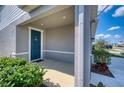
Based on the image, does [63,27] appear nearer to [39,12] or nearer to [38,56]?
[38,56]

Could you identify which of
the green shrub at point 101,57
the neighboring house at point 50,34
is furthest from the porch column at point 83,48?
the green shrub at point 101,57

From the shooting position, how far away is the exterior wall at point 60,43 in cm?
800

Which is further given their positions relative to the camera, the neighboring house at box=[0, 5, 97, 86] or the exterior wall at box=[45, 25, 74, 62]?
the exterior wall at box=[45, 25, 74, 62]

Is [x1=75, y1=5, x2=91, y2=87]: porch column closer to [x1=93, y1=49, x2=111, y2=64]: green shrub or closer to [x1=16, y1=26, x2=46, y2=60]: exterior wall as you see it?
[x1=93, y1=49, x2=111, y2=64]: green shrub

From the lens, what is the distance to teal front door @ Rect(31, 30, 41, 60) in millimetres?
8496

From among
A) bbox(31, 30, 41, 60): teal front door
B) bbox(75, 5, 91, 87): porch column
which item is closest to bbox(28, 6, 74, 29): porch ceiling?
bbox(75, 5, 91, 87): porch column

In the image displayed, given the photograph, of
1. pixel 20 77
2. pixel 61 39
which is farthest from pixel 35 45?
pixel 20 77

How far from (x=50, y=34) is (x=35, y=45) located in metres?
1.54

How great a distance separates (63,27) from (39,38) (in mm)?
2148

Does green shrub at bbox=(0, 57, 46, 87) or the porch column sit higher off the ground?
the porch column

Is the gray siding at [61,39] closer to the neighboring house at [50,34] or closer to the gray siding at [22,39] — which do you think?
the neighboring house at [50,34]

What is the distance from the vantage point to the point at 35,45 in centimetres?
879

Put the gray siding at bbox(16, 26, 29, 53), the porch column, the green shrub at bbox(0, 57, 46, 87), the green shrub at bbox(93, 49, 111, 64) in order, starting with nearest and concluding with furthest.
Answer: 1. the green shrub at bbox(0, 57, 46, 87)
2. the porch column
3. the green shrub at bbox(93, 49, 111, 64)
4. the gray siding at bbox(16, 26, 29, 53)
